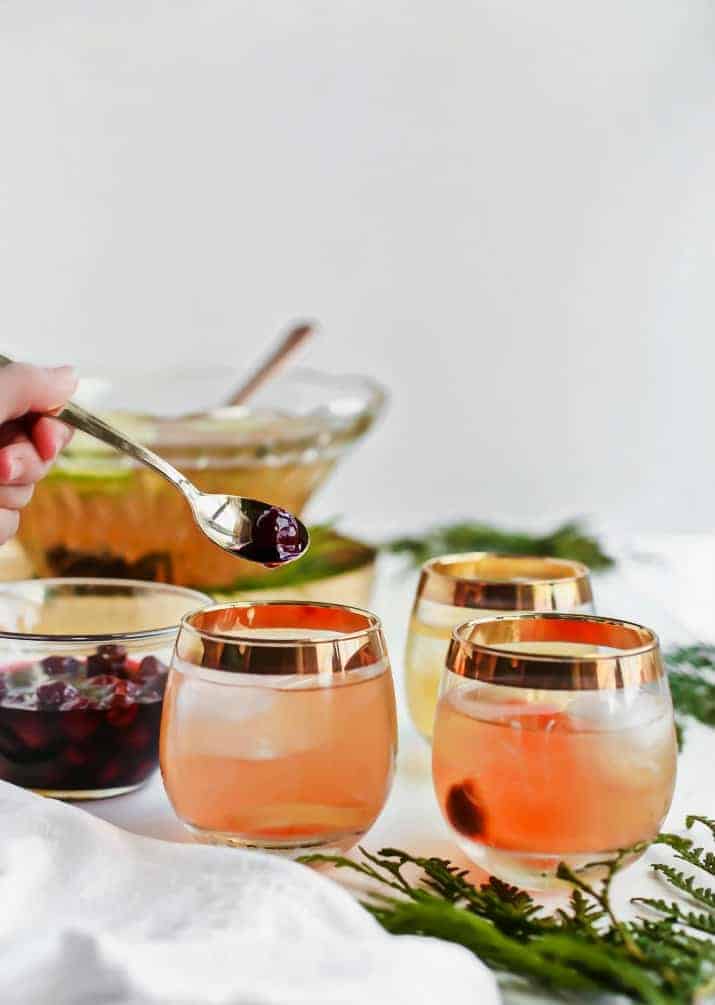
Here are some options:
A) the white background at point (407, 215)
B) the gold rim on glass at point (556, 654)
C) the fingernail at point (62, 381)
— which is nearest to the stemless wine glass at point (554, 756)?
the gold rim on glass at point (556, 654)

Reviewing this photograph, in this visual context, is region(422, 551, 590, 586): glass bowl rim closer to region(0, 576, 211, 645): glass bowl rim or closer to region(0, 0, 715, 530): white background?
region(0, 576, 211, 645): glass bowl rim

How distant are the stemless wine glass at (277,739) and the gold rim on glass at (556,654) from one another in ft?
0.20

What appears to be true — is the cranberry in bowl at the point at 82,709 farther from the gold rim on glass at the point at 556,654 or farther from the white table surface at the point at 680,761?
the gold rim on glass at the point at 556,654

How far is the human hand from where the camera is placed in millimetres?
770

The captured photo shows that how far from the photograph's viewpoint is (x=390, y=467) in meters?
3.20

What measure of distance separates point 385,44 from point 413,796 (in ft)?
8.35

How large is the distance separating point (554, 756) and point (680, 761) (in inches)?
11.2

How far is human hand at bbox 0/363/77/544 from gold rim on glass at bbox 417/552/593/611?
0.28 metres

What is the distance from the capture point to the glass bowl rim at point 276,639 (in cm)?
64

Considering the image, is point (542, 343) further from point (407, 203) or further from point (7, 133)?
point (7, 133)

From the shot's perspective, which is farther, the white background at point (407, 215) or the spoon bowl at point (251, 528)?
the white background at point (407, 215)

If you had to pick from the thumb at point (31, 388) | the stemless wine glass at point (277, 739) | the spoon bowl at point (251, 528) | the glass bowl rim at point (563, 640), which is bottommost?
the stemless wine glass at point (277, 739)

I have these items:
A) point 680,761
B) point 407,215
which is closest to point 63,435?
point 680,761

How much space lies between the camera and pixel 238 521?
0.86 m
